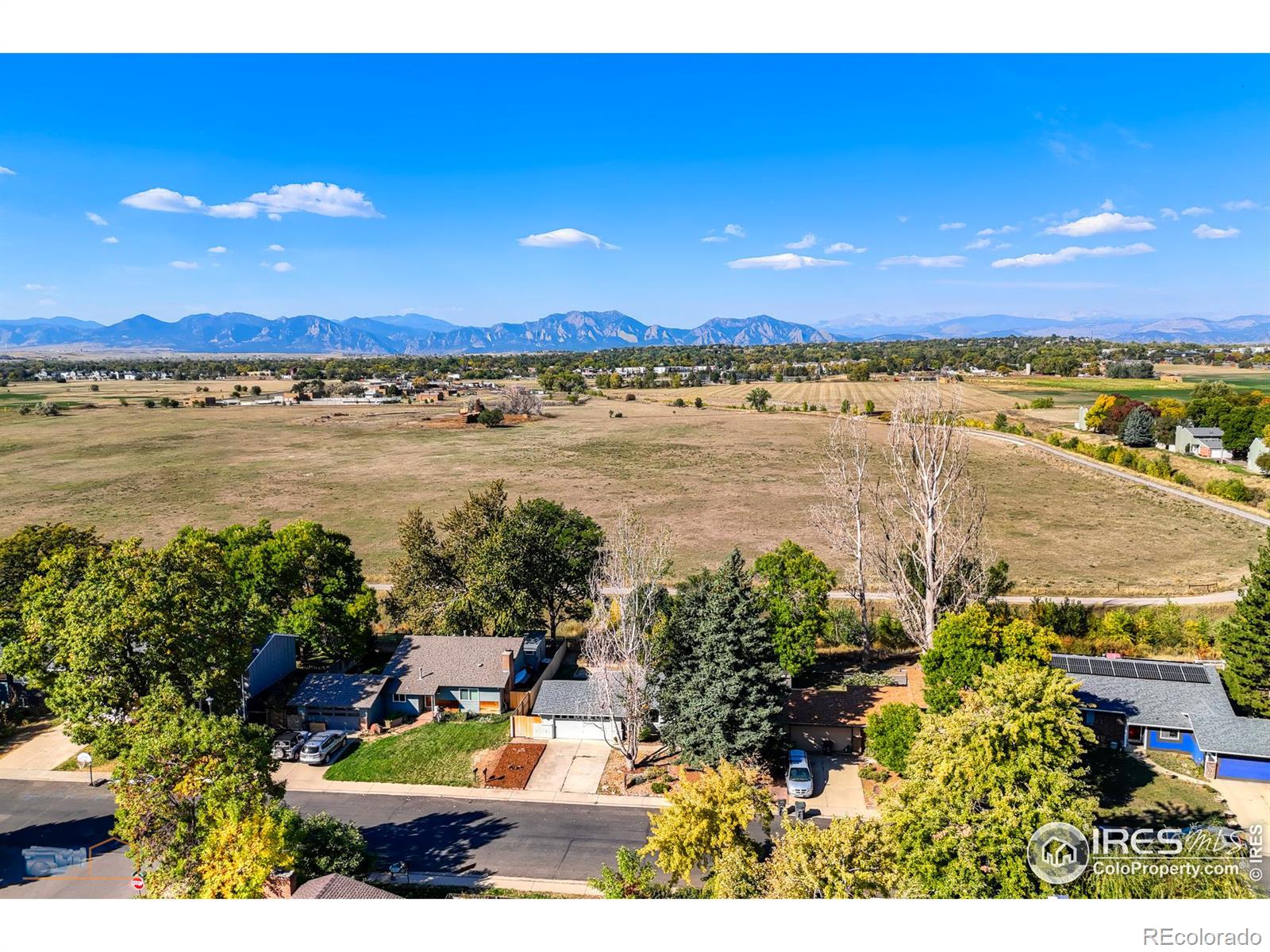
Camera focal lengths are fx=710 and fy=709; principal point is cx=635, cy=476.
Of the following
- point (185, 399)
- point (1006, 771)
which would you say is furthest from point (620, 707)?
point (185, 399)

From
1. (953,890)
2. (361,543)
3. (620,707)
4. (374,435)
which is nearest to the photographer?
(953,890)

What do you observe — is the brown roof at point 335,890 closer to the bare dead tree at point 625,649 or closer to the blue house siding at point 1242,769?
the bare dead tree at point 625,649

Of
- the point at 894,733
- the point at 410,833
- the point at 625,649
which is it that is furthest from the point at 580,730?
the point at 894,733

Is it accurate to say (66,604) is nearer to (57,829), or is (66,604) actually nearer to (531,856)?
(57,829)

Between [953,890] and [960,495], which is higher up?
[960,495]

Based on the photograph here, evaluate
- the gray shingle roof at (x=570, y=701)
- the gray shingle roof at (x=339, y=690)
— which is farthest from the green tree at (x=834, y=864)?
the gray shingle roof at (x=339, y=690)

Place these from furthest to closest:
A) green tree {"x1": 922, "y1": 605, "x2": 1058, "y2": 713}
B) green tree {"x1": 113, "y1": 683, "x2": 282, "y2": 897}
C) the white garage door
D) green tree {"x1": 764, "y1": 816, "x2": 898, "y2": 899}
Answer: the white garage door → green tree {"x1": 922, "y1": 605, "x2": 1058, "y2": 713} → green tree {"x1": 113, "y1": 683, "x2": 282, "y2": 897} → green tree {"x1": 764, "y1": 816, "x2": 898, "y2": 899}

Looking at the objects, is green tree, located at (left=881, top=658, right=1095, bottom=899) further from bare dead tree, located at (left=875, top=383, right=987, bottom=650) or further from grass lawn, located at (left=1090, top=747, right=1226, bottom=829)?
bare dead tree, located at (left=875, top=383, right=987, bottom=650)

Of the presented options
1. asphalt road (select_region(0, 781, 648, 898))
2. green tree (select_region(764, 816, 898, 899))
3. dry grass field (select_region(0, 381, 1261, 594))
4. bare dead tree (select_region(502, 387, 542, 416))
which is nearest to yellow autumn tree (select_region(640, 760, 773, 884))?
green tree (select_region(764, 816, 898, 899))
